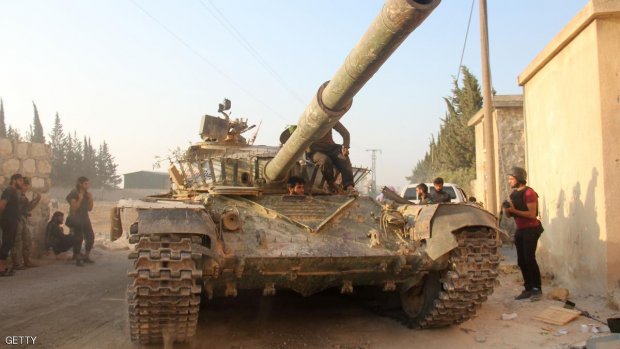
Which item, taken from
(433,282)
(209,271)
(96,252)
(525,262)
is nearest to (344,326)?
(433,282)

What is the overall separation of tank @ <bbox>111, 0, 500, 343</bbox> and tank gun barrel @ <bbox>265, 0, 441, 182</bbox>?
1 cm

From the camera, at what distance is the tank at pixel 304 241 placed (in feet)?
15.2

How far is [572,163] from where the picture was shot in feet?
25.3

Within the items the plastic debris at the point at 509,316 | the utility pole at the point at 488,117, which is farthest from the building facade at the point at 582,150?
the utility pole at the point at 488,117

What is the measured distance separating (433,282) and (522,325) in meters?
1.21

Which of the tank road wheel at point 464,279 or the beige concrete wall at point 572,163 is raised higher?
the beige concrete wall at point 572,163

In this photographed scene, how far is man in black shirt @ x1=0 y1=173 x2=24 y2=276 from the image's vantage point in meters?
9.59

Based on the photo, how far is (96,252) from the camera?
13.3 metres

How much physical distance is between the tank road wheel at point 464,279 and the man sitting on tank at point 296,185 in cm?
188

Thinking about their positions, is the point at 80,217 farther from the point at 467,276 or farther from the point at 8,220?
the point at 467,276

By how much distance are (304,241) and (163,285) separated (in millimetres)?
1592

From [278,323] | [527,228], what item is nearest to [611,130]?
[527,228]

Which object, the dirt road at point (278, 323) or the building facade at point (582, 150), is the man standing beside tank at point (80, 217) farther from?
the building facade at point (582, 150)

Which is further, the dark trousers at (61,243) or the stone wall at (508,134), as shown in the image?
the stone wall at (508,134)
